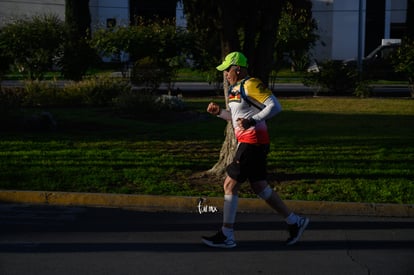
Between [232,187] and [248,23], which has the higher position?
[248,23]

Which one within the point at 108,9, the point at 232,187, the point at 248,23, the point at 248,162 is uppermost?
the point at 108,9

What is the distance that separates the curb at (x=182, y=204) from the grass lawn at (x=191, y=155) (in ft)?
0.89

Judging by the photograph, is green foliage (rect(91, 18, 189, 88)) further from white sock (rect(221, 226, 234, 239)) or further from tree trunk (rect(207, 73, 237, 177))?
white sock (rect(221, 226, 234, 239))

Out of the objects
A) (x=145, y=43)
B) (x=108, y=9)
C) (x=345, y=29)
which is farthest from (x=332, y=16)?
(x=145, y=43)

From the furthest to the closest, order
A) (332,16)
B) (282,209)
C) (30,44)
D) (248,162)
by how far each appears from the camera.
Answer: (332,16) < (30,44) < (282,209) < (248,162)

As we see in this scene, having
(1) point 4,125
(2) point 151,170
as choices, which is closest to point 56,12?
(1) point 4,125

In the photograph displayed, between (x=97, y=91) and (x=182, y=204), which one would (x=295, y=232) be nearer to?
(x=182, y=204)

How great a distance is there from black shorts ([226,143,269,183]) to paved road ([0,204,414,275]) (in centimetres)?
72

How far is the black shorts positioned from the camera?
6.83 meters

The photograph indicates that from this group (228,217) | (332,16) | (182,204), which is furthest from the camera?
(332,16)

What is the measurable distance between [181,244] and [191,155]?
4270 millimetres

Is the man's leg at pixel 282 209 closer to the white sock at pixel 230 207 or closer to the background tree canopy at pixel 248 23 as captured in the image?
the white sock at pixel 230 207

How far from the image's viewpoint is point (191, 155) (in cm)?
1136

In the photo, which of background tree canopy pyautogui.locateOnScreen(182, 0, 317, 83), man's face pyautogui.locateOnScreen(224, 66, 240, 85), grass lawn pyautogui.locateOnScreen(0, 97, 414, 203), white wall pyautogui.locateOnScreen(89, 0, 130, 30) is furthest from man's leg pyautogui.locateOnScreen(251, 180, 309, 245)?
white wall pyautogui.locateOnScreen(89, 0, 130, 30)
